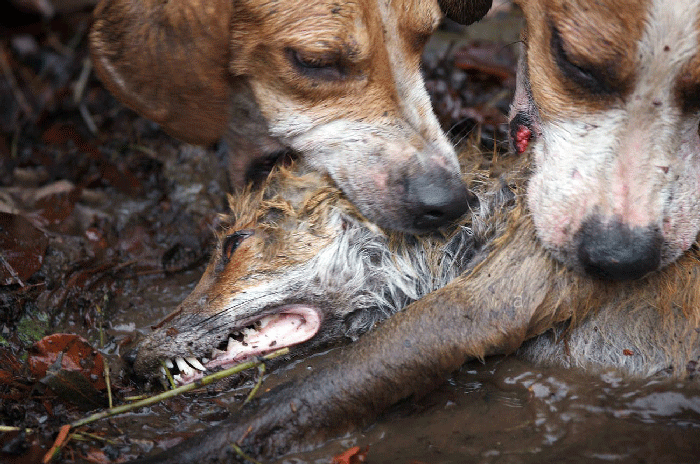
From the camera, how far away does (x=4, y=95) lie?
5.38m

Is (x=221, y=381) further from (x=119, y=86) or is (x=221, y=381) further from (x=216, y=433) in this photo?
(x=119, y=86)

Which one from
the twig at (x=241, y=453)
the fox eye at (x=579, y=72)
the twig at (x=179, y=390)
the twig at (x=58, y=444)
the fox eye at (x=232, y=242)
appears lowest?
the twig at (x=241, y=453)

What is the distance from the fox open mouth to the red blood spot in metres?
1.18

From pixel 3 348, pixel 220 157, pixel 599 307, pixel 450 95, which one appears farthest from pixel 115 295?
pixel 450 95

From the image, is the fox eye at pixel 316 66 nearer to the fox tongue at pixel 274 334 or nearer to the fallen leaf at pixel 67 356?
the fox tongue at pixel 274 334

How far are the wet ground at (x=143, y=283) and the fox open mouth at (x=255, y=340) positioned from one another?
0.10 metres

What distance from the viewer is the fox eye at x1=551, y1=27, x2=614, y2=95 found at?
2932 millimetres

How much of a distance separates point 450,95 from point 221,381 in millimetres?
2708

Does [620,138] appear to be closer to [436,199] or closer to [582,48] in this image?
[582,48]

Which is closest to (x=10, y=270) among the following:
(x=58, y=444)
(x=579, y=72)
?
(x=58, y=444)

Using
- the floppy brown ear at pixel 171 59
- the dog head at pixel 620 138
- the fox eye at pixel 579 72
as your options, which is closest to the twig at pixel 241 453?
the dog head at pixel 620 138

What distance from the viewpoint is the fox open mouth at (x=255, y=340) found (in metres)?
3.09

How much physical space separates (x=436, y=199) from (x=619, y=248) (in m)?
0.76

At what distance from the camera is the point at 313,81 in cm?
334
